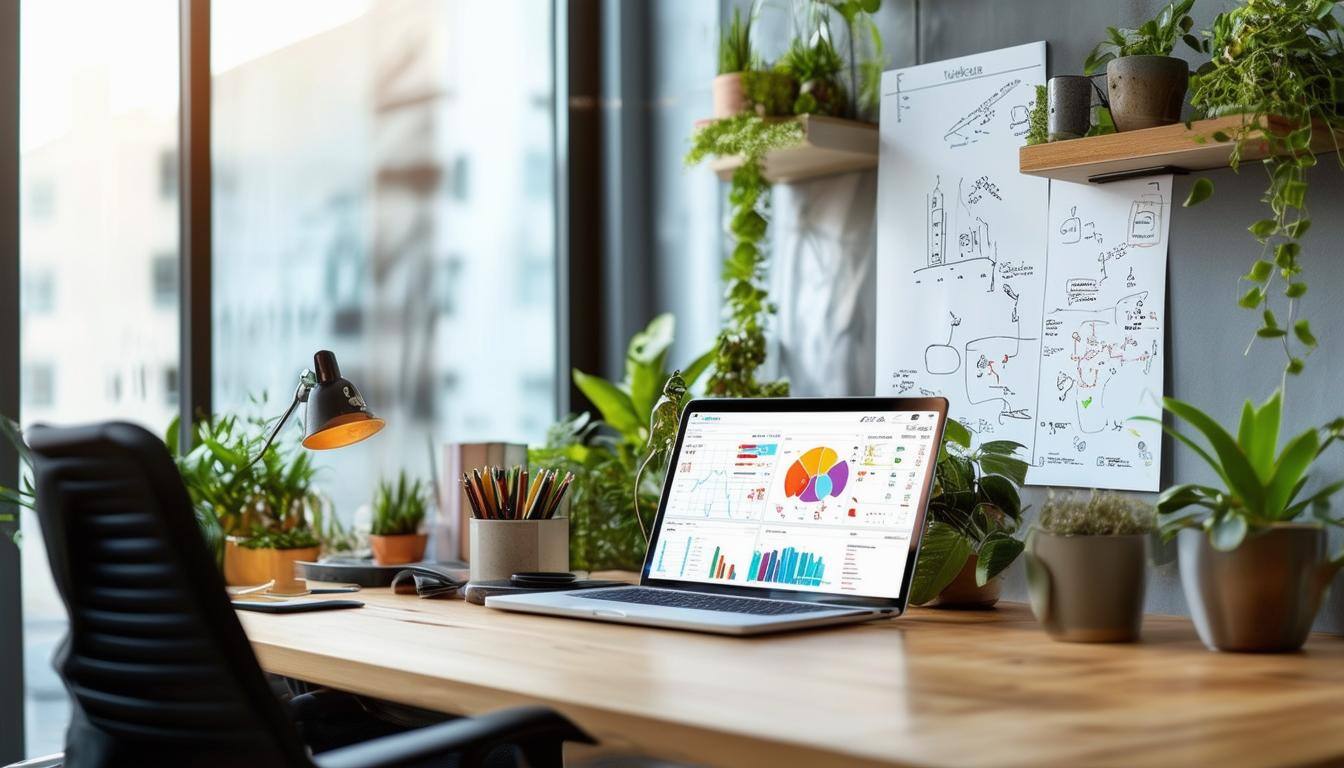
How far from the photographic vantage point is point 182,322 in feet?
8.11

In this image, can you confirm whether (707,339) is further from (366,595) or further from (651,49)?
(366,595)

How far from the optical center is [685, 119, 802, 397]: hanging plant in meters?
2.27

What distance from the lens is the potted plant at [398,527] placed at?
7.85 ft

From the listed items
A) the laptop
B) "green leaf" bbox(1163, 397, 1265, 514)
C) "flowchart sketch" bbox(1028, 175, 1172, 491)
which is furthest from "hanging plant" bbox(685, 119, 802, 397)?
"green leaf" bbox(1163, 397, 1265, 514)

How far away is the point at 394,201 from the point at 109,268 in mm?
590

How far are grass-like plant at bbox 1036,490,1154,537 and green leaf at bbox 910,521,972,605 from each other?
250 millimetres

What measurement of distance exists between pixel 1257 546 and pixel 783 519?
59 cm

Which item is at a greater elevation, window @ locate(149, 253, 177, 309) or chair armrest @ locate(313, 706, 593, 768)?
window @ locate(149, 253, 177, 309)

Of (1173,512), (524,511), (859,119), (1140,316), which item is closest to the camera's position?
(1173,512)

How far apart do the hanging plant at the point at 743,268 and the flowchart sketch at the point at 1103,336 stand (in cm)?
52

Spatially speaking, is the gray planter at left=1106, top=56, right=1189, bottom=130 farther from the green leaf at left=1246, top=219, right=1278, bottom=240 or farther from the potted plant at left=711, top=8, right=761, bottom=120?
the potted plant at left=711, top=8, right=761, bottom=120

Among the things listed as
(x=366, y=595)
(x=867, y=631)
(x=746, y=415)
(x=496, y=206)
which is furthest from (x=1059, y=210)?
(x=496, y=206)

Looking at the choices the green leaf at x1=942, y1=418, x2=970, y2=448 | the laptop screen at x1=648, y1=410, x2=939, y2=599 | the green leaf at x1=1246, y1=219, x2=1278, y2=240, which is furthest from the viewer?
the green leaf at x1=942, y1=418, x2=970, y2=448

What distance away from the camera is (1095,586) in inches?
56.9
